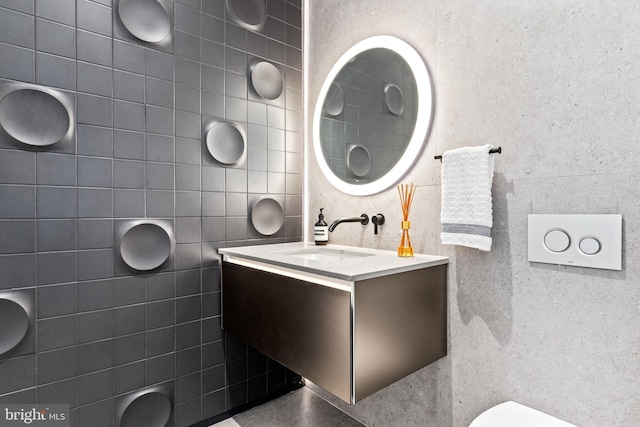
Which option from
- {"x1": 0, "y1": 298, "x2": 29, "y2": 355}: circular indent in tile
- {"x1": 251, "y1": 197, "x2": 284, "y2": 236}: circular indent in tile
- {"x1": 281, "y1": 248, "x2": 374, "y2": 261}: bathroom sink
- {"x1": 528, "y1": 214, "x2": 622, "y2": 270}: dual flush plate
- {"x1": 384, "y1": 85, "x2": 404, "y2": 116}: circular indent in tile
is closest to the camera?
{"x1": 528, "y1": 214, "x2": 622, "y2": 270}: dual flush plate

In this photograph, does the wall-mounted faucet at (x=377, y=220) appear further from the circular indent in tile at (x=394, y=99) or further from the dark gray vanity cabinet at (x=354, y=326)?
the circular indent in tile at (x=394, y=99)

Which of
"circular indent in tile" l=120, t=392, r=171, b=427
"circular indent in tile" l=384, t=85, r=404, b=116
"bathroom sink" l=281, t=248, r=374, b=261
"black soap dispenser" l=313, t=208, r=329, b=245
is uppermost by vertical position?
"circular indent in tile" l=384, t=85, r=404, b=116

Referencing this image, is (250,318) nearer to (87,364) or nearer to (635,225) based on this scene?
(87,364)

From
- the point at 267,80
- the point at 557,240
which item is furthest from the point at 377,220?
the point at 267,80

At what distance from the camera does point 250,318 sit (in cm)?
151

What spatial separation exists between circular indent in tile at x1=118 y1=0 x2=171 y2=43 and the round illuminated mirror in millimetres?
854

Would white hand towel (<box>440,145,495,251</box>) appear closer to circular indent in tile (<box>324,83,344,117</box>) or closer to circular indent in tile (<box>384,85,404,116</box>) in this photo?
circular indent in tile (<box>384,85,404,116</box>)

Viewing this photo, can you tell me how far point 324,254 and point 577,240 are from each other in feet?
3.48

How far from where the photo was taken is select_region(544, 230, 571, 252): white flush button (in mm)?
1038

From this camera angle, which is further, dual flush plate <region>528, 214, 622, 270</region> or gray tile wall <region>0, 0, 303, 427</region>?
gray tile wall <region>0, 0, 303, 427</region>

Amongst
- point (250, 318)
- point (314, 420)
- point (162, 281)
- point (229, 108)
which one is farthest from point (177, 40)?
point (314, 420)

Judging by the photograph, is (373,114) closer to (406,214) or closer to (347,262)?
(406,214)

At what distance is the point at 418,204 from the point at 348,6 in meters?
1.15

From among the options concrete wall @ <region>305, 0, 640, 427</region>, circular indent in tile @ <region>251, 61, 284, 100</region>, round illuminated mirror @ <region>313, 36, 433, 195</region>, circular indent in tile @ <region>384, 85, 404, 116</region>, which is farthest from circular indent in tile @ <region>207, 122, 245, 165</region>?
concrete wall @ <region>305, 0, 640, 427</region>
